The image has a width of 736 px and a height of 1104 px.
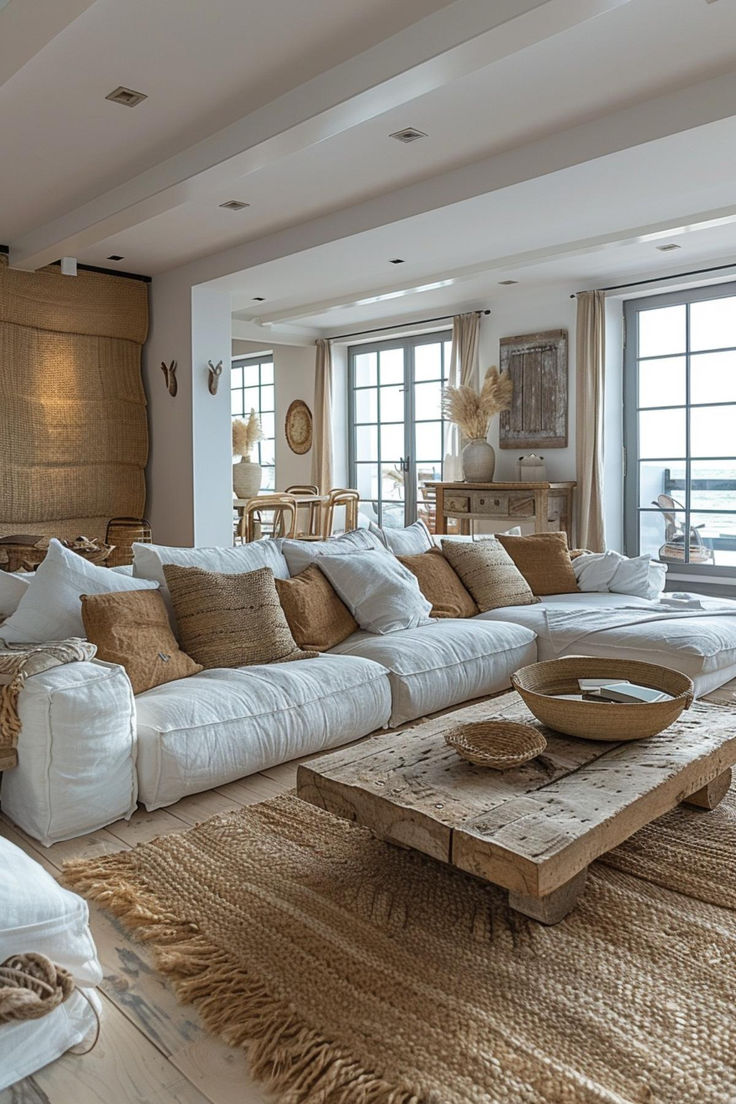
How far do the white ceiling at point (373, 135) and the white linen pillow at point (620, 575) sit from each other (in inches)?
80.4

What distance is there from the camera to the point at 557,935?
75.7 inches

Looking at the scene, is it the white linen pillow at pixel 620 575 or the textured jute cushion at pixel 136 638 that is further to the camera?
the white linen pillow at pixel 620 575

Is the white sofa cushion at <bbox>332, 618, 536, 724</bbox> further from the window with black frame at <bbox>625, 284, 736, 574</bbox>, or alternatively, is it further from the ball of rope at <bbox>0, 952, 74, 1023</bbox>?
the window with black frame at <bbox>625, 284, 736, 574</bbox>

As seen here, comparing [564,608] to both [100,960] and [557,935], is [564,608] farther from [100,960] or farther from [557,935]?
[100,960]

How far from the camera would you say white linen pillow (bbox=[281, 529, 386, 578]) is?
3.91m

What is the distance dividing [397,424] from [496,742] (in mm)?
7184

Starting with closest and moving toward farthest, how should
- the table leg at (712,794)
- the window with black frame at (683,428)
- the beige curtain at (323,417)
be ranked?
the table leg at (712,794) → the window with black frame at (683,428) → the beige curtain at (323,417)

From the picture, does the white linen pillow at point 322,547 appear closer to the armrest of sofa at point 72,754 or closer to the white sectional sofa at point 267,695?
the white sectional sofa at point 267,695

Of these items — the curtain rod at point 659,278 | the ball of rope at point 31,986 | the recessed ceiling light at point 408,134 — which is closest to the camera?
the ball of rope at point 31,986

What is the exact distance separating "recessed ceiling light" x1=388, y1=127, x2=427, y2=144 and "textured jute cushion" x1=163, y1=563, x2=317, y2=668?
2.38 meters

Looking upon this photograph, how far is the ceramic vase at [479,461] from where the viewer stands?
7574 millimetres

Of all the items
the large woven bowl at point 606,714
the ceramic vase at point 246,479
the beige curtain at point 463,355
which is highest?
the beige curtain at point 463,355

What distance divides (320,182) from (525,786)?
4.02 metres

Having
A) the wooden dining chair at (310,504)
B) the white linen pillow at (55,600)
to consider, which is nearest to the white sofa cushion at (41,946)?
the white linen pillow at (55,600)
